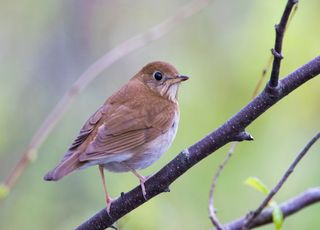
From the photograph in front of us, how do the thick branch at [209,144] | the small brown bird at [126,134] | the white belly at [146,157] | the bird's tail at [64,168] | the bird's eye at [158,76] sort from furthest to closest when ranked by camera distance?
1. the bird's eye at [158,76]
2. the white belly at [146,157]
3. the small brown bird at [126,134]
4. the bird's tail at [64,168]
5. the thick branch at [209,144]

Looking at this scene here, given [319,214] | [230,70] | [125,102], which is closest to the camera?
[125,102]

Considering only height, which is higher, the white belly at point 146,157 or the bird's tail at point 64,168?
the bird's tail at point 64,168

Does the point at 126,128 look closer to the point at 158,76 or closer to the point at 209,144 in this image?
the point at 158,76

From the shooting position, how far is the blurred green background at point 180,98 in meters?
5.84

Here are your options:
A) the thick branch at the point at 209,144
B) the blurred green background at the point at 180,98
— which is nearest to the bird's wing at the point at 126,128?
the thick branch at the point at 209,144

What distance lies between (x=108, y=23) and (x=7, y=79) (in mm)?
1899

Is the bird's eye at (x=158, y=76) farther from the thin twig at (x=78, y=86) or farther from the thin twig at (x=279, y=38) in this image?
the thin twig at (x=279, y=38)

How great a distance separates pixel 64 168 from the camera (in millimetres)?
3865

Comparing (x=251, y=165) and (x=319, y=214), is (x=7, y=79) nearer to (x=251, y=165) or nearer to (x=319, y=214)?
(x=251, y=165)

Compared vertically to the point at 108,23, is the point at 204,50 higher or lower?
lower

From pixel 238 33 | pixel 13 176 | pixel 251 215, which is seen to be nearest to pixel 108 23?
pixel 238 33

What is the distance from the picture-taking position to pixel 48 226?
6.39 metres

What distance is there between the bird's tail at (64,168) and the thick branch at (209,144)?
0.32 meters

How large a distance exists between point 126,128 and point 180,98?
85.5 inches
